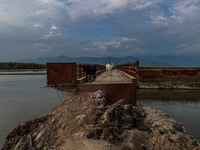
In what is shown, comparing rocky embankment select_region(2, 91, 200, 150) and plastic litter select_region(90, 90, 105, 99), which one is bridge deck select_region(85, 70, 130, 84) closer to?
plastic litter select_region(90, 90, 105, 99)

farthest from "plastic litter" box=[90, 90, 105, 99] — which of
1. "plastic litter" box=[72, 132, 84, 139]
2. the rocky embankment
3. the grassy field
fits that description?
the grassy field

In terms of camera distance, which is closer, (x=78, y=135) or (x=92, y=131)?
(x=78, y=135)

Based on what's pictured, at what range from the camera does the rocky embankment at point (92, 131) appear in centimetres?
527

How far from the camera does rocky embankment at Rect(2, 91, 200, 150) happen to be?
527cm

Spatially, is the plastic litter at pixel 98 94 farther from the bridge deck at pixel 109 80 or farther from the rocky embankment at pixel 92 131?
the bridge deck at pixel 109 80

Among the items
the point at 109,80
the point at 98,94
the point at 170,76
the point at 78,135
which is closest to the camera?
the point at 78,135

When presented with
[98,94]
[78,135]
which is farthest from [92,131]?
[98,94]

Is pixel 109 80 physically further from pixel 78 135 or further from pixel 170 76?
pixel 170 76

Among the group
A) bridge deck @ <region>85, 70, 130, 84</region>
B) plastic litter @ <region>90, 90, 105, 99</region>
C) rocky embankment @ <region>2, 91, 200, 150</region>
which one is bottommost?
rocky embankment @ <region>2, 91, 200, 150</region>

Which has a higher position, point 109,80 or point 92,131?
point 109,80

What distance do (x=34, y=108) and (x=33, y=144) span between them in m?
10.1

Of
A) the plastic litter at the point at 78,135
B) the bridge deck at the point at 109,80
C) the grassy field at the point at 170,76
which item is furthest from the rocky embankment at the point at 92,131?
the grassy field at the point at 170,76

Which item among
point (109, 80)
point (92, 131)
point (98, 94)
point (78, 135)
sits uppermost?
point (109, 80)

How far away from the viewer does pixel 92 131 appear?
5562mm
